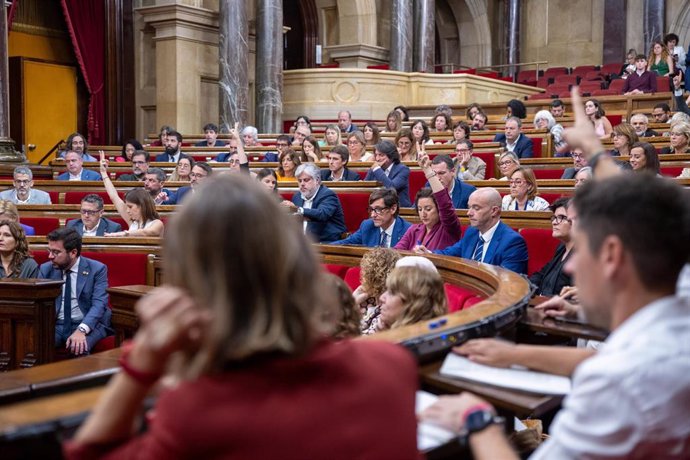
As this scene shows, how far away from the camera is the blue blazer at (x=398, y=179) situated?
6.12 m

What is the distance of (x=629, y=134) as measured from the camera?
6363mm

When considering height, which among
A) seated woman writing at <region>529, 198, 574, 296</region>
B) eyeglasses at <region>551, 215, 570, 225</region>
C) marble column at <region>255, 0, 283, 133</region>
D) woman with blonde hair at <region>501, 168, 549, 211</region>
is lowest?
seated woman writing at <region>529, 198, 574, 296</region>

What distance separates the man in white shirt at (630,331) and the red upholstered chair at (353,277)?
2.77 metres

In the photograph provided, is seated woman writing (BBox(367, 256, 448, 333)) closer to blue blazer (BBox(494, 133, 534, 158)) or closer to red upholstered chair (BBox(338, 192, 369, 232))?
red upholstered chair (BBox(338, 192, 369, 232))

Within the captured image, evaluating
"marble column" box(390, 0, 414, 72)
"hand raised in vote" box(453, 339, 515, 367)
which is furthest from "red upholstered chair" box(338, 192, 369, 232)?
"marble column" box(390, 0, 414, 72)

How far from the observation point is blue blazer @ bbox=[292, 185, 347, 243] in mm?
5535

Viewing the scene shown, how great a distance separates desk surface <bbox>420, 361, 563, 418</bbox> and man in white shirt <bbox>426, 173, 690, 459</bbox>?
20 centimetres

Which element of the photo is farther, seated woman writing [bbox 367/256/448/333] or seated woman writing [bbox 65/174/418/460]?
seated woman writing [bbox 367/256/448/333]

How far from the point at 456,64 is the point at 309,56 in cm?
394

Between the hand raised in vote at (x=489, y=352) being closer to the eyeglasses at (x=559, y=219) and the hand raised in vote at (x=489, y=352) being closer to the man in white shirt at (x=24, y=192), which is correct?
the eyeglasses at (x=559, y=219)

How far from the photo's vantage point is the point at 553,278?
3.75m

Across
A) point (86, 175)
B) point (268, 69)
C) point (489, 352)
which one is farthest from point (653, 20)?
point (489, 352)

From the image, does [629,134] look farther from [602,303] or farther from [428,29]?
[428,29]

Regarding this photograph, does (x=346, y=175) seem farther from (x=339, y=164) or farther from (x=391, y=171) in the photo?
(x=391, y=171)
